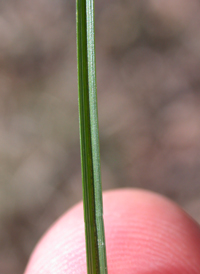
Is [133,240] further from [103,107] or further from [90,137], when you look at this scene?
[103,107]

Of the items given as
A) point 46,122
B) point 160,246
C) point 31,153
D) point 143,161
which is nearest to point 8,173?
point 31,153

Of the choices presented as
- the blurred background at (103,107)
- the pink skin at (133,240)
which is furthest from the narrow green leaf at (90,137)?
the blurred background at (103,107)

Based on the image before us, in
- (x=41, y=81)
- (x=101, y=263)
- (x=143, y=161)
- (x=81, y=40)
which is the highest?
(x=41, y=81)

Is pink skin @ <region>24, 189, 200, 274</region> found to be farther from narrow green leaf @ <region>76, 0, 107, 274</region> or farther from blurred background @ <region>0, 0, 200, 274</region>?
blurred background @ <region>0, 0, 200, 274</region>

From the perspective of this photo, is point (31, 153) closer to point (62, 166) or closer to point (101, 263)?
point (62, 166)

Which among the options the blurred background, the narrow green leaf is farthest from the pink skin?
the blurred background

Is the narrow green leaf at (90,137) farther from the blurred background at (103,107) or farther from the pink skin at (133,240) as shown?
the blurred background at (103,107)
